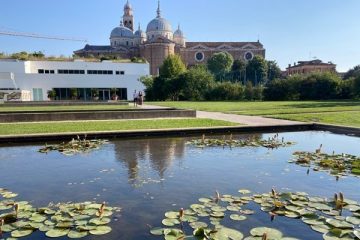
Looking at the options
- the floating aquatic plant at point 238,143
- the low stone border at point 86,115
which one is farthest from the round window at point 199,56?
the floating aquatic plant at point 238,143

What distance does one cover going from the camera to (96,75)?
188 ft

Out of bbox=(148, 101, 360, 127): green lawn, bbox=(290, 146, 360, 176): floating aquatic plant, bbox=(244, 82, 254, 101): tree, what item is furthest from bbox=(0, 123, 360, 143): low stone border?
bbox=(244, 82, 254, 101): tree

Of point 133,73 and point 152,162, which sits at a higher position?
point 133,73

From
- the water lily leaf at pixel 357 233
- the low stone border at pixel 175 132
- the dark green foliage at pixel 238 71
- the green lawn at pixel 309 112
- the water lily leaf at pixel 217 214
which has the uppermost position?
the dark green foliage at pixel 238 71

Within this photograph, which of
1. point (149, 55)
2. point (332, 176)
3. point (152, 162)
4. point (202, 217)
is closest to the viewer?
point (202, 217)

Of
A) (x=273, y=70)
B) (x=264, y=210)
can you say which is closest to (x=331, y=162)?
(x=264, y=210)

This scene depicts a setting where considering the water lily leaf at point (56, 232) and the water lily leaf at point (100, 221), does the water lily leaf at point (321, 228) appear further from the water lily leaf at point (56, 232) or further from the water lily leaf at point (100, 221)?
the water lily leaf at point (56, 232)

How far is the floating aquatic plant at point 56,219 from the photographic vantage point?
14.9 feet

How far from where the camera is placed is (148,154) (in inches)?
386

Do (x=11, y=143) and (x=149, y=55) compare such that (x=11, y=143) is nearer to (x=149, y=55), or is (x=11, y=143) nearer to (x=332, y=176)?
(x=332, y=176)

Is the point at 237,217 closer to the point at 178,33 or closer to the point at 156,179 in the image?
the point at 156,179

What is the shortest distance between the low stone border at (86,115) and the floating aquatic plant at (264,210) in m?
13.2

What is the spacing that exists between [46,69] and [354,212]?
58364 mm

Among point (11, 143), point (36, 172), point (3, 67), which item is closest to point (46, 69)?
point (3, 67)
